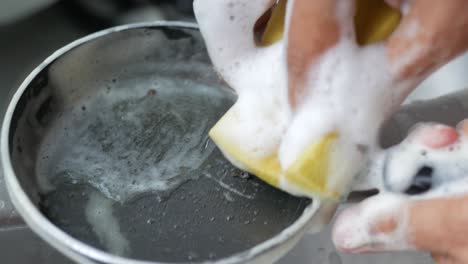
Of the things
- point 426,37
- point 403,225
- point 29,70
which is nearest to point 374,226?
point 403,225

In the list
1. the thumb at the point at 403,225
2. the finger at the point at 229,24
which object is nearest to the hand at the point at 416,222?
the thumb at the point at 403,225

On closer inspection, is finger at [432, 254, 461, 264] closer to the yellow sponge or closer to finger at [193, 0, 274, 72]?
the yellow sponge

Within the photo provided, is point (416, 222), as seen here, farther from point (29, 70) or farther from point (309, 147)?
point (29, 70)

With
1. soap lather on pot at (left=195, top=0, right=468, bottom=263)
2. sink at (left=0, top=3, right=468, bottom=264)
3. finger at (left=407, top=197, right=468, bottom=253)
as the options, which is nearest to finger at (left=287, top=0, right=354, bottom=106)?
soap lather on pot at (left=195, top=0, right=468, bottom=263)

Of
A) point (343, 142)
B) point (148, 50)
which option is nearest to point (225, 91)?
point (148, 50)

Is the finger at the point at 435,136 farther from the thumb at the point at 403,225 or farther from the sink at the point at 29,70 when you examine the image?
the sink at the point at 29,70

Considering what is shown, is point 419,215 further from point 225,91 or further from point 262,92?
point 225,91
